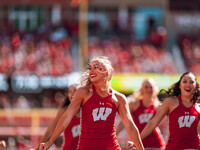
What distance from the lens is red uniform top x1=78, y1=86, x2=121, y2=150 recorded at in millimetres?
4574

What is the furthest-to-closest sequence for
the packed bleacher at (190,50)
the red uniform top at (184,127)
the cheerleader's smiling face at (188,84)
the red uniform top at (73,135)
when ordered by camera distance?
the packed bleacher at (190,50) → the red uniform top at (73,135) → the cheerleader's smiling face at (188,84) → the red uniform top at (184,127)

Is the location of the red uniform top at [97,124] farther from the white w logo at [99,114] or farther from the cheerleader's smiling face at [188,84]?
the cheerleader's smiling face at [188,84]

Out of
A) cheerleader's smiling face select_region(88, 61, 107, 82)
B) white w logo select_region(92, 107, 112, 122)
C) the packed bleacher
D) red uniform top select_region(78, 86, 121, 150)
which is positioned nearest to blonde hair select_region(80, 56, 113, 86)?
cheerleader's smiling face select_region(88, 61, 107, 82)

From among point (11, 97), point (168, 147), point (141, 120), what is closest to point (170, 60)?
point (11, 97)

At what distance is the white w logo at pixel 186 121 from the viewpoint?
5.32 meters

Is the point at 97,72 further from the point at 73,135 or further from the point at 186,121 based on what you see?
the point at 73,135

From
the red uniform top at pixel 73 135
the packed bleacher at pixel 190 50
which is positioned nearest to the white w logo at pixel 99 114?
the red uniform top at pixel 73 135

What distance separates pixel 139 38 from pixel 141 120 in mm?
18813

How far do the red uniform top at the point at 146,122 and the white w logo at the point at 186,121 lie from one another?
5.29 feet

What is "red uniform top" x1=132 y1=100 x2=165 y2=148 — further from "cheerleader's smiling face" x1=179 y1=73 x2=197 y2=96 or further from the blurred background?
the blurred background

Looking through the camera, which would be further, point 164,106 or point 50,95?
point 50,95

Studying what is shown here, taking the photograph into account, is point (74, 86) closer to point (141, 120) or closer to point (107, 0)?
point (141, 120)

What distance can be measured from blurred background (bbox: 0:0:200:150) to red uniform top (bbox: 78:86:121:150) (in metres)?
6.86

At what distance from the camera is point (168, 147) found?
5.43 metres
